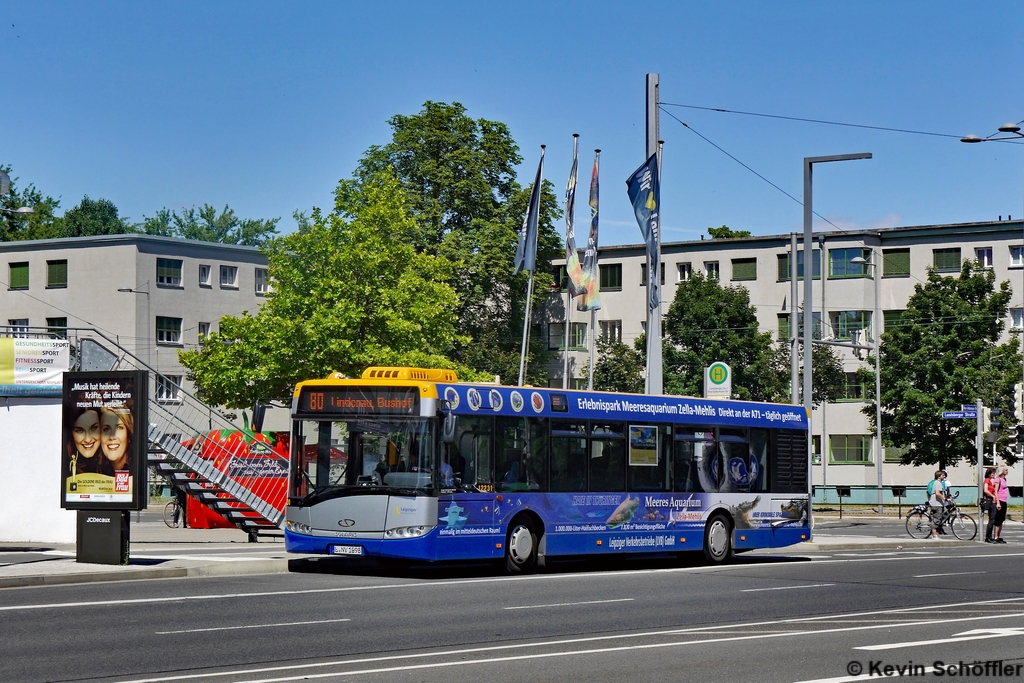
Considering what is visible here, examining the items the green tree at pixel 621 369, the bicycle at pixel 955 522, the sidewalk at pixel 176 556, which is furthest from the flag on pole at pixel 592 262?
the green tree at pixel 621 369

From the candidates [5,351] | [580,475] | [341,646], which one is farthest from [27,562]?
[341,646]

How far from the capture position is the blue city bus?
20172 millimetres

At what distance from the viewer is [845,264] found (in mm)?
73000

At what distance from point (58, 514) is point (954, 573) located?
1555 cm

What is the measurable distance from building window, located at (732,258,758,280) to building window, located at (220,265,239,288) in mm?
26841

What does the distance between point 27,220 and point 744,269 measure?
47638 millimetres

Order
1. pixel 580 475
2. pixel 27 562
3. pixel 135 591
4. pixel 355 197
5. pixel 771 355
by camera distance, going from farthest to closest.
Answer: pixel 771 355, pixel 355 197, pixel 580 475, pixel 27 562, pixel 135 591

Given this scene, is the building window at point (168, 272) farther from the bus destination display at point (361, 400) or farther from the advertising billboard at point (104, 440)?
the bus destination display at point (361, 400)

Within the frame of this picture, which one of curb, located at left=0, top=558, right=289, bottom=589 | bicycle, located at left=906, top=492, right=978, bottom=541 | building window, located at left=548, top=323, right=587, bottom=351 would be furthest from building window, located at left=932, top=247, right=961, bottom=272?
curb, located at left=0, top=558, right=289, bottom=589

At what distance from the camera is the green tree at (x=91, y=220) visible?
320ft

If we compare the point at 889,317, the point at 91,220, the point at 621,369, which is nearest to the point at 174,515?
the point at 621,369

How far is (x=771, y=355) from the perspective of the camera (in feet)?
218

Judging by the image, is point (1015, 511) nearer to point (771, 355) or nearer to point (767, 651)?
point (771, 355)

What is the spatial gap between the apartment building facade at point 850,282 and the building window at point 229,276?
16915 mm
